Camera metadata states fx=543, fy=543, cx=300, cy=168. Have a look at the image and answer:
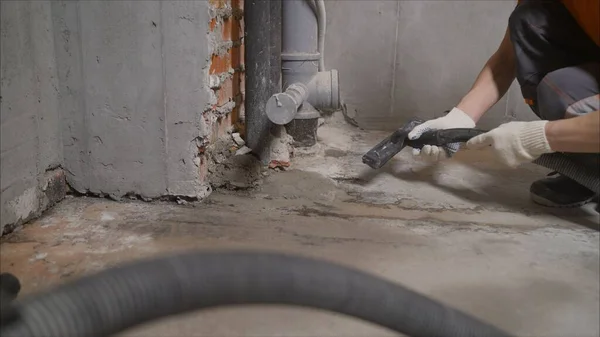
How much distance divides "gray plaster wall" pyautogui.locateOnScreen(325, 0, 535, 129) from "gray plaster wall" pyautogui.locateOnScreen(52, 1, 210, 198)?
1.24 m

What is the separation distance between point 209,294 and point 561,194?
59.9 inches

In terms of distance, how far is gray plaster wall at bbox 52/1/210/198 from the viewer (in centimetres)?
150

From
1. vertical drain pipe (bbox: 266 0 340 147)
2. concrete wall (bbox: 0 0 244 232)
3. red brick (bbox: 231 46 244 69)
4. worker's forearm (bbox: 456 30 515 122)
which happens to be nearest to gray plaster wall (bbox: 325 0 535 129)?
vertical drain pipe (bbox: 266 0 340 147)

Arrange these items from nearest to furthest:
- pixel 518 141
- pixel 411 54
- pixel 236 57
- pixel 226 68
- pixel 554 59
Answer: pixel 518 141 < pixel 554 59 < pixel 226 68 < pixel 236 57 < pixel 411 54

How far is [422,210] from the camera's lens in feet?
5.43

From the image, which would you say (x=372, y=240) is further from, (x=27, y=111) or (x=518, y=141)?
(x=27, y=111)

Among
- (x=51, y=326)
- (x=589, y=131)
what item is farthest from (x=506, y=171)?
(x=51, y=326)

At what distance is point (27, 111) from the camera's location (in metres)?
1.42

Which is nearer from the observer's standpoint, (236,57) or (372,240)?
(372,240)

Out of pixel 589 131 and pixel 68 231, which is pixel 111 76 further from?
pixel 589 131

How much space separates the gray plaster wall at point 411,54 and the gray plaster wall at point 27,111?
4.73 feet

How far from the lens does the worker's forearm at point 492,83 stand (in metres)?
1.83

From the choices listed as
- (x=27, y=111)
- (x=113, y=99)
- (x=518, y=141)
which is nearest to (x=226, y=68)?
(x=113, y=99)

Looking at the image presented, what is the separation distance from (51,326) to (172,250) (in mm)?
874
